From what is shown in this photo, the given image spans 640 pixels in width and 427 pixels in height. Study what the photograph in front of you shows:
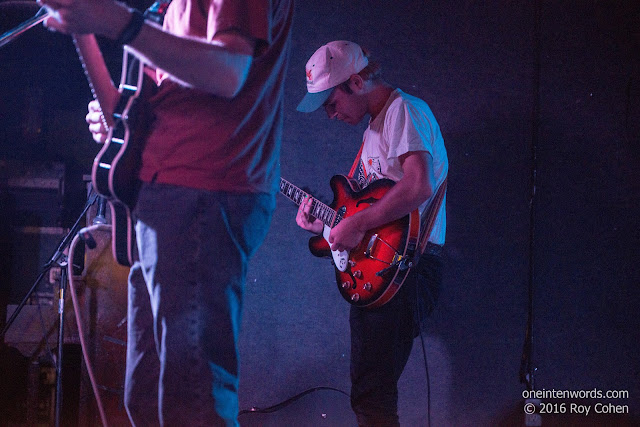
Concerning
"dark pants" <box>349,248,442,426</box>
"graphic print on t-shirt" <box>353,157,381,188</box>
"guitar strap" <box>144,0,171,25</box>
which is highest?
"guitar strap" <box>144,0,171,25</box>

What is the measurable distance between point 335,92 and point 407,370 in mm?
1814

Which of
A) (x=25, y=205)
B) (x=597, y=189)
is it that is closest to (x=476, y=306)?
(x=597, y=189)

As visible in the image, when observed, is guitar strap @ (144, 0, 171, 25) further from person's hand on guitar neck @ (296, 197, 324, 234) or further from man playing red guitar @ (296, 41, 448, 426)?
person's hand on guitar neck @ (296, 197, 324, 234)

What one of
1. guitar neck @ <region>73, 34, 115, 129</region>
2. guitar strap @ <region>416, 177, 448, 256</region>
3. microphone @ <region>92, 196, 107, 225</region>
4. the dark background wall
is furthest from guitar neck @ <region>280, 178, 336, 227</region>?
guitar neck @ <region>73, 34, 115, 129</region>

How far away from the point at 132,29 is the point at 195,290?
0.53 metres

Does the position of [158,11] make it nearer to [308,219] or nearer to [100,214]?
[308,219]

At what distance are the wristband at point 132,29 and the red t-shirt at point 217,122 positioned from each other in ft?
0.56

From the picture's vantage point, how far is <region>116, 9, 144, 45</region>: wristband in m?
0.96

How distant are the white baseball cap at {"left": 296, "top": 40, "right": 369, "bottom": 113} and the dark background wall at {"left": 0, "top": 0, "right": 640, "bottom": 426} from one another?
31.7 inches

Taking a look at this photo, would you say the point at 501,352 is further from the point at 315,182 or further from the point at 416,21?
the point at 416,21

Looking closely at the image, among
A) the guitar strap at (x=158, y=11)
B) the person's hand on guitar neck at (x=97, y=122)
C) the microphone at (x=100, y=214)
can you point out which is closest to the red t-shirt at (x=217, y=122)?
the guitar strap at (x=158, y=11)

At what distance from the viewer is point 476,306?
3.25 metres

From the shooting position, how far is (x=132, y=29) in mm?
968

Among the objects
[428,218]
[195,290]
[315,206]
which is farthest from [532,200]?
[195,290]
